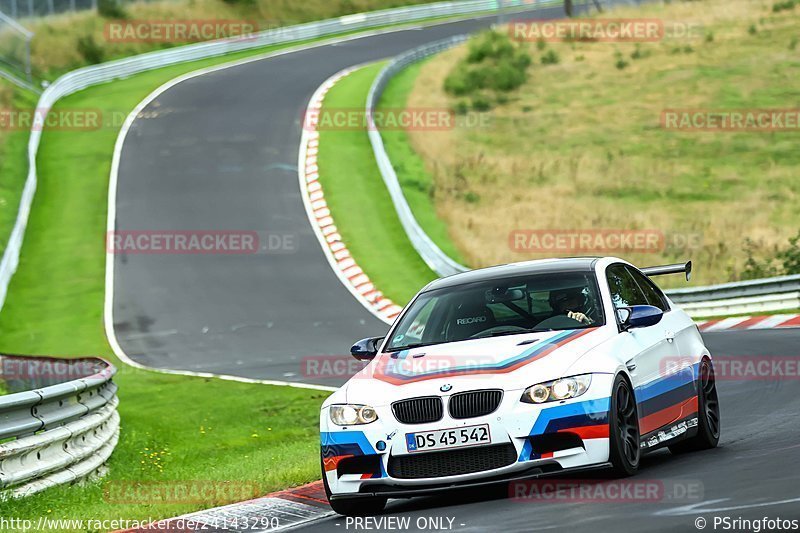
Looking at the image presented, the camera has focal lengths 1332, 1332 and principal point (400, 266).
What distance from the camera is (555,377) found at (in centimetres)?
812

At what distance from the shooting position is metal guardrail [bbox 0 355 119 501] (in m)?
9.96

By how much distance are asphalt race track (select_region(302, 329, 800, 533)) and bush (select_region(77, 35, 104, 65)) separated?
43213 mm

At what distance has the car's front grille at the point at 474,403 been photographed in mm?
8070

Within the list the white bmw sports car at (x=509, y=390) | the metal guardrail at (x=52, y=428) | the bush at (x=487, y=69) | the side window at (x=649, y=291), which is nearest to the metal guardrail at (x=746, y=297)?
the metal guardrail at (x=52, y=428)

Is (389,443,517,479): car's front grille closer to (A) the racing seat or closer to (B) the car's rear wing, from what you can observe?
(A) the racing seat

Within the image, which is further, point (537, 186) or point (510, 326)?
point (537, 186)

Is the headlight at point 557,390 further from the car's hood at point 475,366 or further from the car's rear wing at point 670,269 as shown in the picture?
the car's rear wing at point 670,269

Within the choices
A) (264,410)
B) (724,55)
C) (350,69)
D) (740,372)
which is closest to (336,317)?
(264,410)

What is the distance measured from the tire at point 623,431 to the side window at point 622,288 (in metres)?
0.99

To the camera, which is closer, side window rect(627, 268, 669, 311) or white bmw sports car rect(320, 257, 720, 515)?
white bmw sports car rect(320, 257, 720, 515)

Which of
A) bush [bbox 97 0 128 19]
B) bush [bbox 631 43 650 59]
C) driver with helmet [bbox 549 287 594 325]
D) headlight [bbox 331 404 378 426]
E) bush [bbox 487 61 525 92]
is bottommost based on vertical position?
bush [bbox 487 61 525 92]

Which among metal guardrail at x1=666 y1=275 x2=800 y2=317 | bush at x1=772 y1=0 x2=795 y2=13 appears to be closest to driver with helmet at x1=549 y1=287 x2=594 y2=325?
metal guardrail at x1=666 y1=275 x2=800 y2=317

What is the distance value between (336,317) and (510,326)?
16590 mm

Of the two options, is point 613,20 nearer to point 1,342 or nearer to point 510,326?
point 1,342
